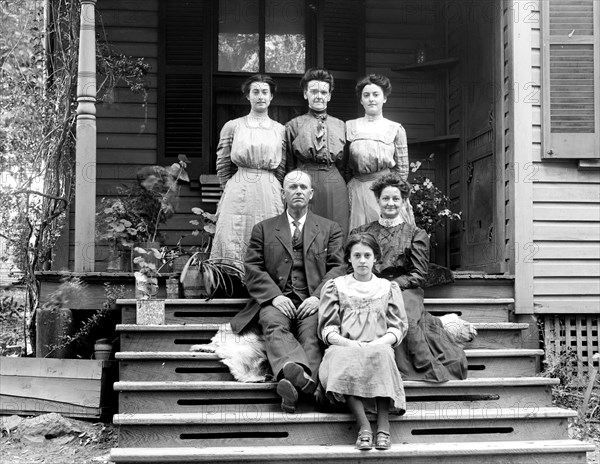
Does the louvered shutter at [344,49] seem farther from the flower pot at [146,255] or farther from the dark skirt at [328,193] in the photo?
the flower pot at [146,255]

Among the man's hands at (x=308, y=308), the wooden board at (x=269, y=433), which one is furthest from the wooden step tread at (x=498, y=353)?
the man's hands at (x=308, y=308)

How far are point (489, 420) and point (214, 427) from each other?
1592 mm

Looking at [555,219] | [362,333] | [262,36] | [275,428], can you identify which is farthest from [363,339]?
[262,36]

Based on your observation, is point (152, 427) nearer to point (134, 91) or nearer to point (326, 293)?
point (326, 293)

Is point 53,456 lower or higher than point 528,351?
lower

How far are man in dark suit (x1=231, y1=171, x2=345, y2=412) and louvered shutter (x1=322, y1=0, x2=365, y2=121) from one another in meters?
3.23

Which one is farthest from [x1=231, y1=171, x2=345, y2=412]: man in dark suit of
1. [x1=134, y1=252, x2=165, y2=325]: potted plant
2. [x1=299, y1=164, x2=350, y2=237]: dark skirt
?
[x1=134, y1=252, x2=165, y2=325]: potted plant

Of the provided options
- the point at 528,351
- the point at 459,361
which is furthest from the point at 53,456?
the point at 528,351

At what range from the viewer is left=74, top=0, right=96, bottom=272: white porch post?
534 cm

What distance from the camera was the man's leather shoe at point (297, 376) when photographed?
4.14 metres

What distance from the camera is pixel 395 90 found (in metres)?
8.00

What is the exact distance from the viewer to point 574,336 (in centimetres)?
593

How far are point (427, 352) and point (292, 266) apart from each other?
1.02m

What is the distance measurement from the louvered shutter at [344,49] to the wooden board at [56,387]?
3.98 metres
